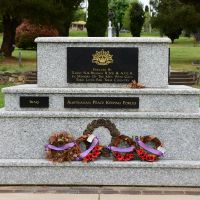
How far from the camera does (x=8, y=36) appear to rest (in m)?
30.3

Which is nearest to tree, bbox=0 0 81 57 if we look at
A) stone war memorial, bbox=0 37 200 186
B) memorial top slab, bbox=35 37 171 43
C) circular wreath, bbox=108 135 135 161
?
memorial top slab, bbox=35 37 171 43

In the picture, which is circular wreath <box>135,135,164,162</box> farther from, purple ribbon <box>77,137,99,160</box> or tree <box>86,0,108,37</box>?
tree <box>86,0,108,37</box>

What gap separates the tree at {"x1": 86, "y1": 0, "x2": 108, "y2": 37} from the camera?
100 ft

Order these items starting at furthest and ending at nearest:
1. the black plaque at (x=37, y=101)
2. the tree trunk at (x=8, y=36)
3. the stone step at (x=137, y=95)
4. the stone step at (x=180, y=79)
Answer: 1. the tree trunk at (x=8, y=36)
2. the stone step at (x=180, y=79)
3. the black plaque at (x=37, y=101)
4. the stone step at (x=137, y=95)

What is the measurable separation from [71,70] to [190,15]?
2634cm

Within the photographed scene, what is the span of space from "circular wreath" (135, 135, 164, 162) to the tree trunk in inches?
906

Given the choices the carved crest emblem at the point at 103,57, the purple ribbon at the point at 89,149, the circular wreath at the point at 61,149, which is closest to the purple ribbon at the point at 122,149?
the purple ribbon at the point at 89,149

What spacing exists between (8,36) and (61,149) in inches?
930

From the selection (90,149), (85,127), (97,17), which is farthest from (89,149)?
(97,17)

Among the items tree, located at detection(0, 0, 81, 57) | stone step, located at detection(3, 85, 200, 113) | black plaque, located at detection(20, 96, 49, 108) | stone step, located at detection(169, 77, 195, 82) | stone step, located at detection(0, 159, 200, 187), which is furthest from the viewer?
tree, located at detection(0, 0, 81, 57)

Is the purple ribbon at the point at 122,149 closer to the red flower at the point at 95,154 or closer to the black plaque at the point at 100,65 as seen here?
the red flower at the point at 95,154

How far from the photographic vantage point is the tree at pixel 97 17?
3053cm

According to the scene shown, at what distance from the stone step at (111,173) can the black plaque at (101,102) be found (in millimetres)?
826
